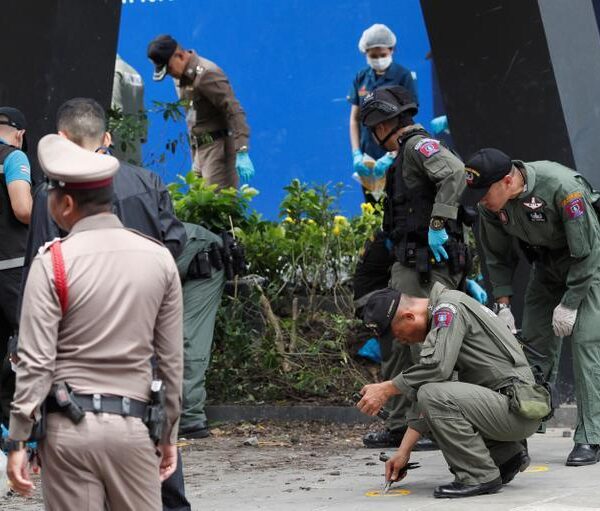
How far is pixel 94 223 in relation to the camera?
11.9ft

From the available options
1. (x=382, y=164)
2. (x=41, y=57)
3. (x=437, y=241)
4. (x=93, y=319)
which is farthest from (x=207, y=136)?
(x=93, y=319)

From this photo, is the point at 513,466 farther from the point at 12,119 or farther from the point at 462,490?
the point at 12,119

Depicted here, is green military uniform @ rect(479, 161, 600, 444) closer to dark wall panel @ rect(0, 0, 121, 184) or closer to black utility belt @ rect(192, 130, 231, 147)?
dark wall panel @ rect(0, 0, 121, 184)

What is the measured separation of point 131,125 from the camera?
830 cm

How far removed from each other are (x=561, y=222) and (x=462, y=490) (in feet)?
5.21

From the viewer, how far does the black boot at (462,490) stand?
17.8 ft

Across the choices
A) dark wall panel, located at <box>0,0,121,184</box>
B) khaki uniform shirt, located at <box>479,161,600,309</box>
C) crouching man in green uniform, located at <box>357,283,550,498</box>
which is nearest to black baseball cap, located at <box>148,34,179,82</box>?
dark wall panel, located at <box>0,0,121,184</box>

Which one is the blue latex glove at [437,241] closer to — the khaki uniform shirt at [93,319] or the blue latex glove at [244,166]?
the khaki uniform shirt at [93,319]

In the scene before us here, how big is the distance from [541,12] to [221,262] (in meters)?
2.42

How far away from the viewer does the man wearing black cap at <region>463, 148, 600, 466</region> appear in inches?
244

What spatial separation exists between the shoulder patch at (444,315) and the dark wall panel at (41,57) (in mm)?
3155

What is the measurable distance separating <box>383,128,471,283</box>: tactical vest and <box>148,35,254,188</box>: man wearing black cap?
3049 mm

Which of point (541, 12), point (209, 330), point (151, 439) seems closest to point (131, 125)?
point (209, 330)

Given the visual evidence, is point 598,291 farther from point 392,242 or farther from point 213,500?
point 213,500
